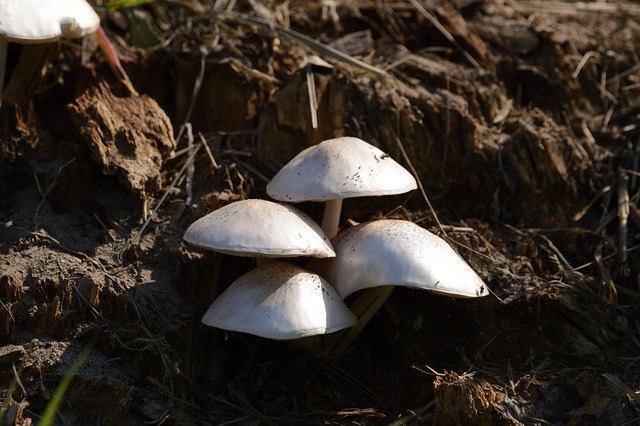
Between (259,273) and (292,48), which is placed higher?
(292,48)

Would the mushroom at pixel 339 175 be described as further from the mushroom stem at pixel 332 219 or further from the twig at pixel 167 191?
the twig at pixel 167 191

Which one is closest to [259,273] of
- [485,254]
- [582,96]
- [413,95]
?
[485,254]

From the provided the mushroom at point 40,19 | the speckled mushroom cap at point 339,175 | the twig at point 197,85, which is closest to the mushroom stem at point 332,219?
the speckled mushroom cap at point 339,175

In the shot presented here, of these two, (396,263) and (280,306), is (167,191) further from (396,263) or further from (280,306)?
(396,263)

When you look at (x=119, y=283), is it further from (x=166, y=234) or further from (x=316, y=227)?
(x=316, y=227)

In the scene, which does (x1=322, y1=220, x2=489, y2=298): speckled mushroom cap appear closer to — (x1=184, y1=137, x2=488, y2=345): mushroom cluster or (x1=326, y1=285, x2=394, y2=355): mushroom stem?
(x1=184, y1=137, x2=488, y2=345): mushroom cluster

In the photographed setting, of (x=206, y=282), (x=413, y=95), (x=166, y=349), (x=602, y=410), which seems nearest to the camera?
(x=602, y=410)

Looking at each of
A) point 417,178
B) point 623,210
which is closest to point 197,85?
point 417,178
